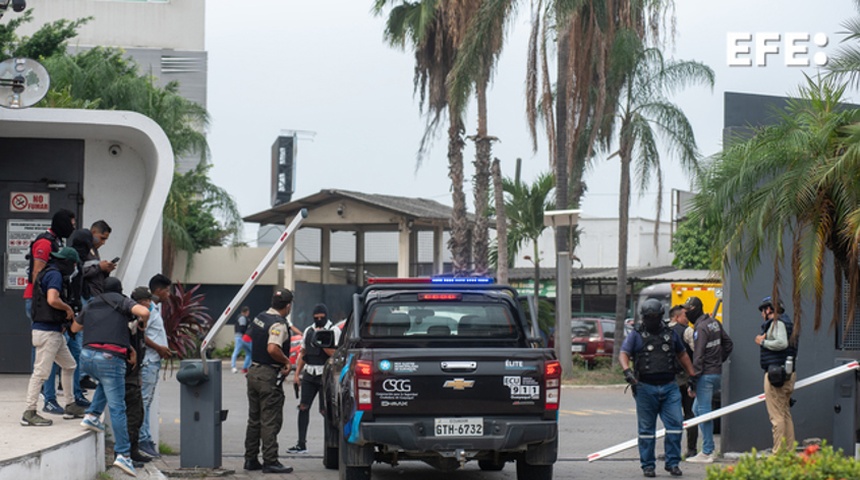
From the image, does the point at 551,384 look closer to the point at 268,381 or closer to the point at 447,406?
the point at 447,406

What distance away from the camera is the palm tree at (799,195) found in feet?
41.7

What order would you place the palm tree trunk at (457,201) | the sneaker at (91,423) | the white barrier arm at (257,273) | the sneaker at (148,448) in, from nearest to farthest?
the sneaker at (91,423) → the white barrier arm at (257,273) → the sneaker at (148,448) → the palm tree trunk at (457,201)

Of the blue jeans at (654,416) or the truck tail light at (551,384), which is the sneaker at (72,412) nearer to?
the truck tail light at (551,384)

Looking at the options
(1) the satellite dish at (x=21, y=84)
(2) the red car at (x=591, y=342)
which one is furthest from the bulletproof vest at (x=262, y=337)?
(2) the red car at (x=591, y=342)

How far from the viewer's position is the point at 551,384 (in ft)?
34.3

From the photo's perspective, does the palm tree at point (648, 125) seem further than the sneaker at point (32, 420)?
Yes

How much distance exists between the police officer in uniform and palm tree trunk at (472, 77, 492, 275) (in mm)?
18993

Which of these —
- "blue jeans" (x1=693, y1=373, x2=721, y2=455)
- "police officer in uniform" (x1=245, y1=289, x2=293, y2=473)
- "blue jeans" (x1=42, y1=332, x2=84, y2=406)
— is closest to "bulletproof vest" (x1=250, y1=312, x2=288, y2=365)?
"police officer in uniform" (x1=245, y1=289, x2=293, y2=473)

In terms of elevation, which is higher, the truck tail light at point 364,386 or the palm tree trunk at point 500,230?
the palm tree trunk at point 500,230

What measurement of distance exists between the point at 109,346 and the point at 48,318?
61 cm

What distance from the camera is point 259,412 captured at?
12.3 m

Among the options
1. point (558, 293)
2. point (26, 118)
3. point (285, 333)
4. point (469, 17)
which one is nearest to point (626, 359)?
point (285, 333)

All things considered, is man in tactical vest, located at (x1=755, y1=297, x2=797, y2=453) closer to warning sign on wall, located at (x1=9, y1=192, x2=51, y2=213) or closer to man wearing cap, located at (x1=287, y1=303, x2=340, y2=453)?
man wearing cap, located at (x1=287, y1=303, x2=340, y2=453)

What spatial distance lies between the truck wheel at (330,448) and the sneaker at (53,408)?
276cm
